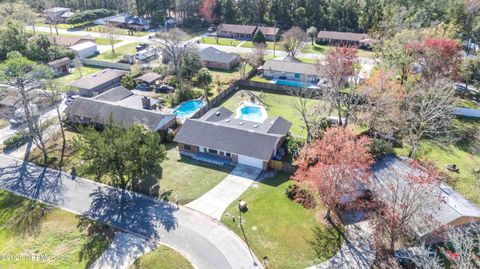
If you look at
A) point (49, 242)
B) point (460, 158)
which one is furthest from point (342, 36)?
point (49, 242)

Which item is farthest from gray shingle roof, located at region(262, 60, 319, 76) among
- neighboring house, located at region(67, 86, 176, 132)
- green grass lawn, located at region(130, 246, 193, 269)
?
green grass lawn, located at region(130, 246, 193, 269)

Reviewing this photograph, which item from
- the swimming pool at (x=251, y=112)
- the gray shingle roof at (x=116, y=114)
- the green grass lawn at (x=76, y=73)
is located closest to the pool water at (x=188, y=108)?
the gray shingle roof at (x=116, y=114)

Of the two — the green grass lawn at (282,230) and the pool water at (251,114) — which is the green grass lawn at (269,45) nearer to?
the pool water at (251,114)

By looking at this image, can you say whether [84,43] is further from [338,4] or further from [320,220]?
[320,220]

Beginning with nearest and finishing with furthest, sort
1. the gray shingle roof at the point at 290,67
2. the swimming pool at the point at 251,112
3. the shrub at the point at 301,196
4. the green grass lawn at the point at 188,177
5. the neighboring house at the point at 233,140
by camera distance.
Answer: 1. the shrub at the point at 301,196
2. the green grass lawn at the point at 188,177
3. the neighboring house at the point at 233,140
4. the swimming pool at the point at 251,112
5. the gray shingle roof at the point at 290,67

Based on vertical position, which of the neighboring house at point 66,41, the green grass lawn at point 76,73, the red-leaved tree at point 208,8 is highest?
the red-leaved tree at point 208,8

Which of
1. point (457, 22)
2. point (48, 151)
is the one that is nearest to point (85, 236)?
point (48, 151)
